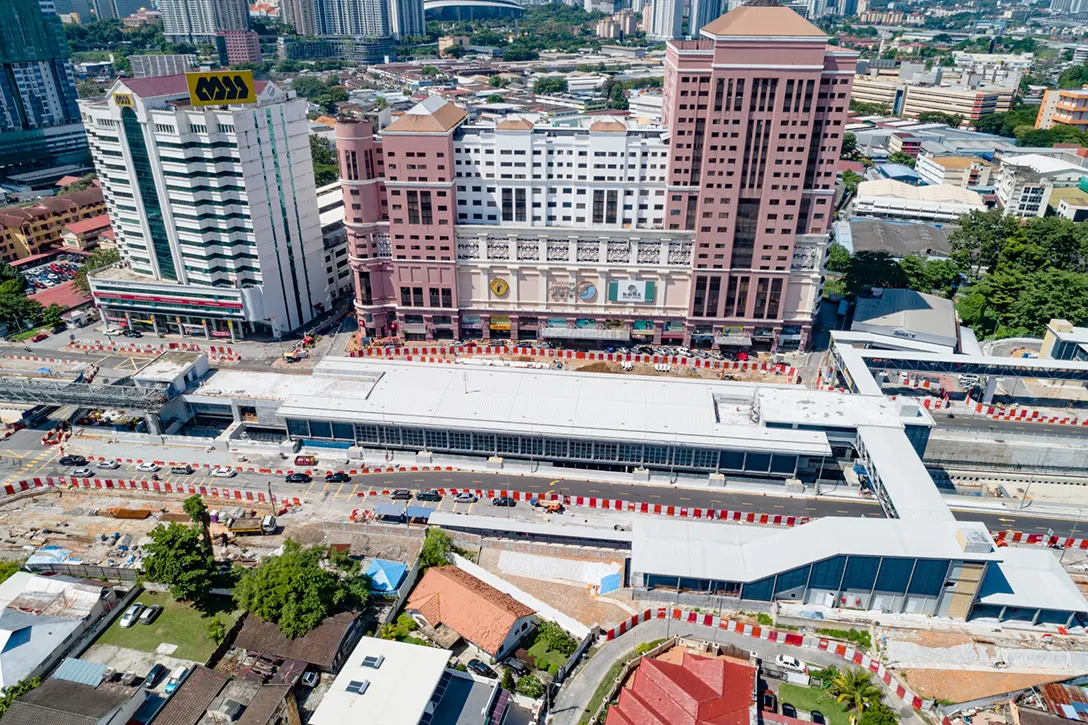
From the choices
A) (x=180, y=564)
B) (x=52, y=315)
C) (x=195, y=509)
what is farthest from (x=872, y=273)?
(x=52, y=315)

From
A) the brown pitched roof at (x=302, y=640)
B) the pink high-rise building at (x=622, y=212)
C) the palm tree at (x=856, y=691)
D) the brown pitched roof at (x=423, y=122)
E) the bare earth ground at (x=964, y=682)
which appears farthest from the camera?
the brown pitched roof at (x=423, y=122)

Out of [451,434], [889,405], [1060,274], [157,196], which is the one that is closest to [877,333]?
[889,405]

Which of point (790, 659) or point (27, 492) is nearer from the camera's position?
point (790, 659)

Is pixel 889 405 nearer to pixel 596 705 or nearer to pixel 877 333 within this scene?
pixel 877 333

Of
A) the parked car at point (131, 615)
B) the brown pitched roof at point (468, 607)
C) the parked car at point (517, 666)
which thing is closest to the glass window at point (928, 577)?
the brown pitched roof at point (468, 607)

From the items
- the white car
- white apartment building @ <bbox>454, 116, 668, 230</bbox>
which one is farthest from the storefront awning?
the white car

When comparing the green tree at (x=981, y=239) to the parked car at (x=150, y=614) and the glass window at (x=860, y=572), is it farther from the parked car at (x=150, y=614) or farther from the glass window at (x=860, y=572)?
Answer: the parked car at (x=150, y=614)
